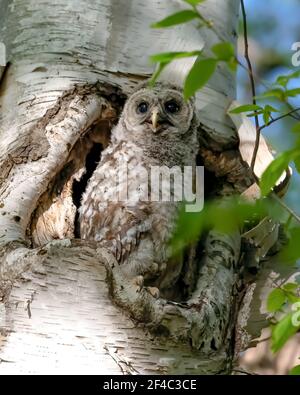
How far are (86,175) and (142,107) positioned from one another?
341mm

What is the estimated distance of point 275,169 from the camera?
1.29m

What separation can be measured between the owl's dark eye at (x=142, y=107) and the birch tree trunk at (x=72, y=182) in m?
0.08

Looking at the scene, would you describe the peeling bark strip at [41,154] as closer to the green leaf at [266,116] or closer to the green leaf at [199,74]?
the green leaf at [266,116]

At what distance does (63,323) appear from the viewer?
74.8 inches

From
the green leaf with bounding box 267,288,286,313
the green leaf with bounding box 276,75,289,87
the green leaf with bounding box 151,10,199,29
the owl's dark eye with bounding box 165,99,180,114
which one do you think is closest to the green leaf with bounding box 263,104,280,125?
the green leaf with bounding box 276,75,289,87

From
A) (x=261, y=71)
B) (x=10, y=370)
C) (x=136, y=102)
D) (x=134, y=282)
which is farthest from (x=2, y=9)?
(x=261, y=71)

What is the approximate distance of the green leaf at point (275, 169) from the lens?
1278 mm

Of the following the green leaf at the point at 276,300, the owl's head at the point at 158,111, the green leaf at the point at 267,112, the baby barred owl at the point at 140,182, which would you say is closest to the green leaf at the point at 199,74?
the green leaf at the point at 267,112

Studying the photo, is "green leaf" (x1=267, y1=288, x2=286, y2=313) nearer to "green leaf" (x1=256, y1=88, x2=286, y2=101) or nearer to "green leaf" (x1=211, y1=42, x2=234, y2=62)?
"green leaf" (x1=256, y1=88, x2=286, y2=101)

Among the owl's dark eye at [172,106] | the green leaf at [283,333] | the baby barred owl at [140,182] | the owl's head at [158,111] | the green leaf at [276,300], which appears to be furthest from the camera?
the owl's dark eye at [172,106]

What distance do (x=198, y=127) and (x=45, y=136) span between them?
616 millimetres

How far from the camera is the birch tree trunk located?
1.91 meters

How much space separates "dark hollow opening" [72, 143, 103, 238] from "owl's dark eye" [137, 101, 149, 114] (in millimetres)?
216

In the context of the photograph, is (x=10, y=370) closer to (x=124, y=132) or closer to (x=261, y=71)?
(x=124, y=132)
